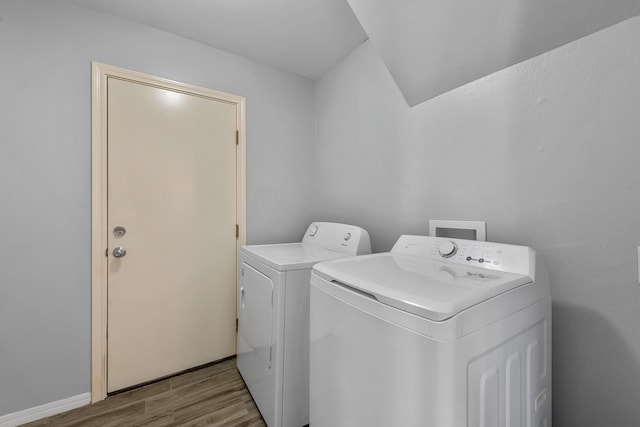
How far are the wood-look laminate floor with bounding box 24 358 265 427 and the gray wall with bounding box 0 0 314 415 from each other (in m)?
0.17

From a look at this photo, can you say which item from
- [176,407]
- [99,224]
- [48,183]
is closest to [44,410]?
[176,407]

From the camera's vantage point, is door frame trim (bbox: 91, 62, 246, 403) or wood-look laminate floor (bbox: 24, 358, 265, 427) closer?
wood-look laminate floor (bbox: 24, 358, 265, 427)

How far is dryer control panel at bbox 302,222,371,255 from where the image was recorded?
160 cm

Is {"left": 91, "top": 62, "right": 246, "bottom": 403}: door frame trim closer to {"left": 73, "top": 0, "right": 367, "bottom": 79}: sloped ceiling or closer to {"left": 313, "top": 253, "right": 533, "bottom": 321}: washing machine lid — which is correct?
{"left": 73, "top": 0, "right": 367, "bottom": 79}: sloped ceiling

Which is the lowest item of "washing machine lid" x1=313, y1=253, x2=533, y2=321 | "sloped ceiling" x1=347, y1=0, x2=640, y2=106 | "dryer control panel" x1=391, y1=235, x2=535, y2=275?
"washing machine lid" x1=313, y1=253, x2=533, y2=321

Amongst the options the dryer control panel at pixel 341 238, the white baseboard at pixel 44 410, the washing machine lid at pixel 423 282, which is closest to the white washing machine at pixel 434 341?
the washing machine lid at pixel 423 282

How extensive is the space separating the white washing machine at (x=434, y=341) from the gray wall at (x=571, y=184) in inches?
5.9

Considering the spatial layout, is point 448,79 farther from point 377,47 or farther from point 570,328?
point 570,328

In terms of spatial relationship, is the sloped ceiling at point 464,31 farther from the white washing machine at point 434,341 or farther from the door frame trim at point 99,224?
the door frame trim at point 99,224

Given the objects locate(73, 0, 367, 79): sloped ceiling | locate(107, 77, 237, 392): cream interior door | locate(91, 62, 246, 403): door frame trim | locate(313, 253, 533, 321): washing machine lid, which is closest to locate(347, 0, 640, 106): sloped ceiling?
locate(73, 0, 367, 79): sloped ceiling

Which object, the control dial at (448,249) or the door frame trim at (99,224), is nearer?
the control dial at (448,249)

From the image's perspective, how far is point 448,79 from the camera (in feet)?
4.25

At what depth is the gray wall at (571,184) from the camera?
0.84m

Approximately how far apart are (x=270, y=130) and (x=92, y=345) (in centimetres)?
195
